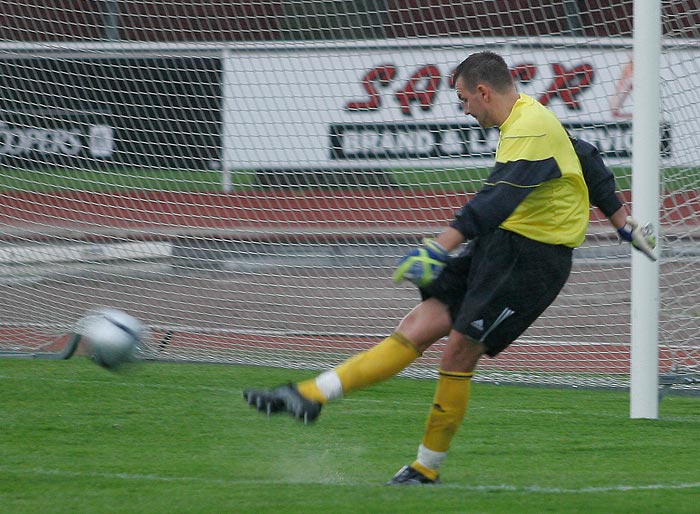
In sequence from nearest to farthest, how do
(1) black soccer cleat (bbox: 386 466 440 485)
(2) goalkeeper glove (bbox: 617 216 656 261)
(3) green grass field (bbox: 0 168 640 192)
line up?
(1) black soccer cleat (bbox: 386 466 440 485) < (2) goalkeeper glove (bbox: 617 216 656 261) < (3) green grass field (bbox: 0 168 640 192)

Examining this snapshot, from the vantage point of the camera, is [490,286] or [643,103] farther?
[643,103]

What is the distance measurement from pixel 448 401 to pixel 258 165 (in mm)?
4638

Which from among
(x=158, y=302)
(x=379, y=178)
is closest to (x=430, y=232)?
(x=379, y=178)

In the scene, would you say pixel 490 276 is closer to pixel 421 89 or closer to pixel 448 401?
pixel 448 401

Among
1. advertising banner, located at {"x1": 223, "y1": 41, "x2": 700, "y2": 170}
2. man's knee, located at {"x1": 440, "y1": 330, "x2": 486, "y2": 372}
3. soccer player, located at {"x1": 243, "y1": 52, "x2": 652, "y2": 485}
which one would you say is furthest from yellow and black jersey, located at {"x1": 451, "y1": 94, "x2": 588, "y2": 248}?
advertising banner, located at {"x1": 223, "y1": 41, "x2": 700, "y2": 170}

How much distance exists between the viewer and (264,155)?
9016 mm

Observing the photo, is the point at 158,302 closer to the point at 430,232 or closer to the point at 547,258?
the point at 430,232

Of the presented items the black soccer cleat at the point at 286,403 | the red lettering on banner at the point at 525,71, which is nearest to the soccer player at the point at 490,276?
the black soccer cleat at the point at 286,403

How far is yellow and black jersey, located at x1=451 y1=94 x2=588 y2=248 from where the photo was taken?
14.4ft

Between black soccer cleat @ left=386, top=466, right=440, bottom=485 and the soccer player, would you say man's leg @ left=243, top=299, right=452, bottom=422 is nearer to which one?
the soccer player

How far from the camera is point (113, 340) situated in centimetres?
521

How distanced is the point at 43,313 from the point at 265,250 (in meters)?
1.75

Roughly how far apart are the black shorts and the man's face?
447 millimetres

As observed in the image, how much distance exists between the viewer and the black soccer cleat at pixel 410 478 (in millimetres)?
4723
